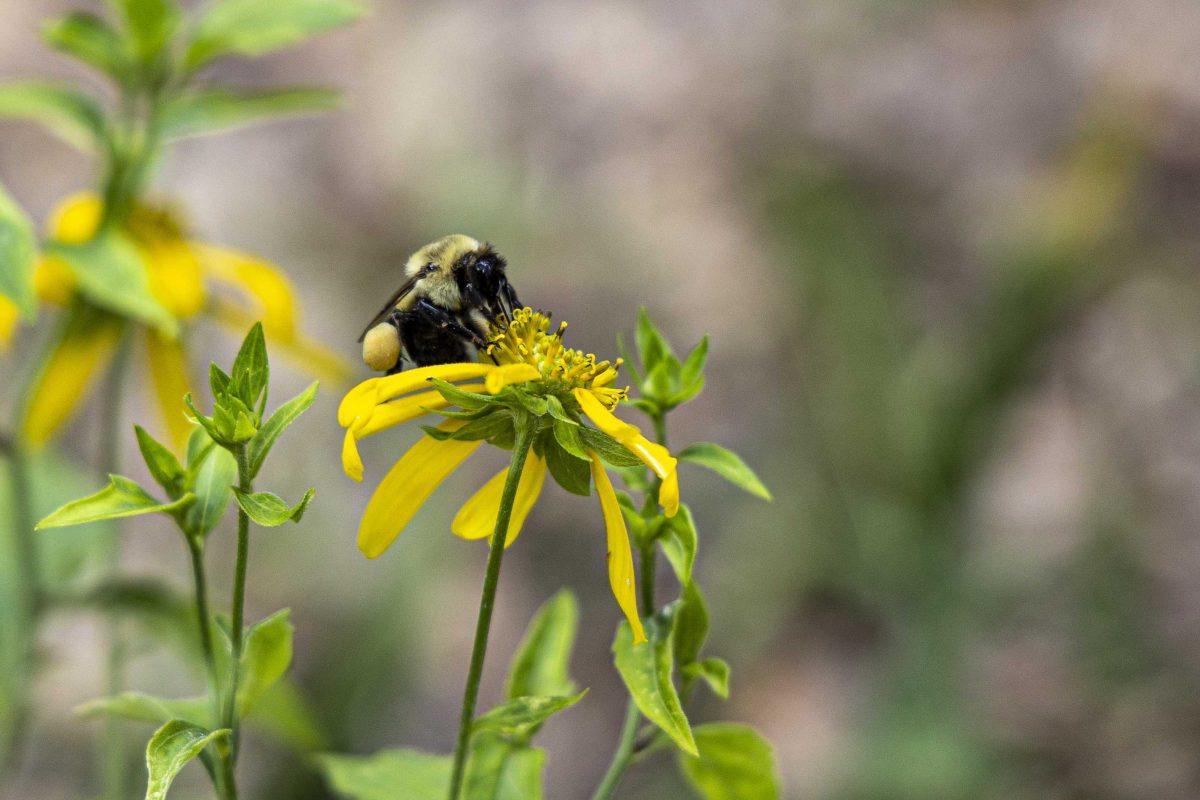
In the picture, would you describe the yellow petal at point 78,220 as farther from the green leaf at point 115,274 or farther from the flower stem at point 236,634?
the flower stem at point 236,634

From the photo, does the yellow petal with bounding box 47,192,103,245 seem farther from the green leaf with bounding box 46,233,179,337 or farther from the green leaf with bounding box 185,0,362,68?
the green leaf with bounding box 185,0,362,68

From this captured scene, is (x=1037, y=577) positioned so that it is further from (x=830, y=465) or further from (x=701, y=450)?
(x=701, y=450)

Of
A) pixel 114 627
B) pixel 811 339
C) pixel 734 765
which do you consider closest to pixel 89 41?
pixel 114 627

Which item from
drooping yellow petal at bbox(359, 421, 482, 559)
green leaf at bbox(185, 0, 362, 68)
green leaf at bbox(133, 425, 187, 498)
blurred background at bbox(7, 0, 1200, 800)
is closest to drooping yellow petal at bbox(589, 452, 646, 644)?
drooping yellow petal at bbox(359, 421, 482, 559)

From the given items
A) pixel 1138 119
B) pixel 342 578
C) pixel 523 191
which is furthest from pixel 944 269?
pixel 342 578

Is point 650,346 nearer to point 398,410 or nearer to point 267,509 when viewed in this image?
point 398,410

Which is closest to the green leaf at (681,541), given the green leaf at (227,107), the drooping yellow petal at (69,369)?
the green leaf at (227,107)
